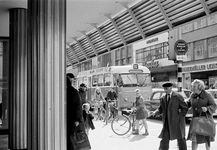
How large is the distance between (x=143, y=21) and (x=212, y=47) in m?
26.8

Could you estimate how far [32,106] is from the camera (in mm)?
3912

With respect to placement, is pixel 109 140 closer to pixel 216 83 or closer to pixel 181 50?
pixel 181 50

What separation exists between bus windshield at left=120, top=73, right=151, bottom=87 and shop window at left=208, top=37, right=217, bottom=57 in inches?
639

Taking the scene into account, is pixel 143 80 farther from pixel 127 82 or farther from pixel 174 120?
pixel 174 120

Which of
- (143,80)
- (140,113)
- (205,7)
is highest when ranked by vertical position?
(205,7)

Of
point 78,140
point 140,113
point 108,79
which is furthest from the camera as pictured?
point 108,79

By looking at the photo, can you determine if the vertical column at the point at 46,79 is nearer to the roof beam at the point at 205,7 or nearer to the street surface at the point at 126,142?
the roof beam at the point at 205,7

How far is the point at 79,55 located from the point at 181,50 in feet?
16.2

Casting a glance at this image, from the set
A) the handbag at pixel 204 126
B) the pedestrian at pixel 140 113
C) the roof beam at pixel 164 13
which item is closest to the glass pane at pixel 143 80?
the pedestrian at pixel 140 113

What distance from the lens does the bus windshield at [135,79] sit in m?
18.1

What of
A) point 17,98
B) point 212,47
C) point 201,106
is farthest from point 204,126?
point 212,47

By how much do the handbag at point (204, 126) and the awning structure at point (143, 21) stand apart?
2.10 m

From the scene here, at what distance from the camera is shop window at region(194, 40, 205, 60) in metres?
34.1

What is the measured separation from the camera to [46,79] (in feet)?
12.8
